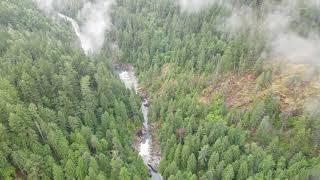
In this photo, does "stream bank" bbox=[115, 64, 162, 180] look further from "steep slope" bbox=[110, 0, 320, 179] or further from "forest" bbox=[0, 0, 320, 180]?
"steep slope" bbox=[110, 0, 320, 179]

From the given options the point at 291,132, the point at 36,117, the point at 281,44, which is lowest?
the point at 291,132

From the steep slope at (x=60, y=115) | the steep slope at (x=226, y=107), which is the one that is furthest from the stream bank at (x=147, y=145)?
the steep slope at (x=60, y=115)

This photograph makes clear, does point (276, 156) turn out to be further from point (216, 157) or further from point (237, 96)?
point (237, 96)

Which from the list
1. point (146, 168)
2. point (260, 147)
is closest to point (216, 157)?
point (260, 147)

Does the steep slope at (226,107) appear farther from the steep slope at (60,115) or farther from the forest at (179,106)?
the steep slope at (60,115)

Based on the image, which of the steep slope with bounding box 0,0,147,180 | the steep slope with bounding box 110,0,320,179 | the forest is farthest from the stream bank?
the steep slope with bounding box 0,0,147,180

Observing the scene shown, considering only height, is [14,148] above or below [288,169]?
above

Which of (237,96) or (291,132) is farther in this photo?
(237,96)

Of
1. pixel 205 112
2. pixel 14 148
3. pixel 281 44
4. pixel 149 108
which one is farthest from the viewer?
pixel 281 44
